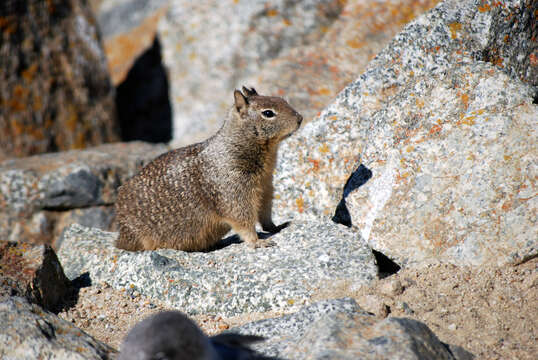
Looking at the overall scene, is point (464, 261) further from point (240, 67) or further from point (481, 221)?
point (240, 67)

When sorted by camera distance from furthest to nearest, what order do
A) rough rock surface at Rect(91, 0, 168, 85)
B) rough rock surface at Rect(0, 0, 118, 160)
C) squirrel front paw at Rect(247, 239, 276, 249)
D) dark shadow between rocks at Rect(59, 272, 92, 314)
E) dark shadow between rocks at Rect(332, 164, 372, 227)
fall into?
1. rough rock surface at Rect(91, 0, 168, 85)
2. rough rock surface at Rect(0, 0, 118, 160)
3. squirrel front paw at Rect(247, 239, 276, 249)
4. dark shadow between rocks at Rect(332, 164, 372, 227)
5. dark shadow between rocks at Rect(59, 272, 92, 314)

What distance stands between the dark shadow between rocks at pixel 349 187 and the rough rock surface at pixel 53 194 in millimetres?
4250

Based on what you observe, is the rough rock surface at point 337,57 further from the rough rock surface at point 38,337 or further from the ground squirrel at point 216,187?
the rough rock surface at point 38,337

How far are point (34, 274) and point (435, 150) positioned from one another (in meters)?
4.30

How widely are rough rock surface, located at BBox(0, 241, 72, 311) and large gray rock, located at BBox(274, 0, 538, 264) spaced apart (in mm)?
2909

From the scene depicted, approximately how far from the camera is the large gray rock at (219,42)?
11719 mm

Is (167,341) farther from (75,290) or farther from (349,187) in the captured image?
(349,187)

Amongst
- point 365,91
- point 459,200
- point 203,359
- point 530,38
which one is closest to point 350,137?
point 365,91

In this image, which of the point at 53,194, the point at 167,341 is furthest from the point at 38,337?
the point at 53,194

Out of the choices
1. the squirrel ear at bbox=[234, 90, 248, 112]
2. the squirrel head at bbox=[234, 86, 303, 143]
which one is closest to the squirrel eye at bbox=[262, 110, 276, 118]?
the squirrel head at bbox=[234, 86, 303, 143]

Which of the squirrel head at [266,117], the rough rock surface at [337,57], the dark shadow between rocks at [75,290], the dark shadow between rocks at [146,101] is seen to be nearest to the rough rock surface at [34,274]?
the dark shadow between rocks at [75,290]

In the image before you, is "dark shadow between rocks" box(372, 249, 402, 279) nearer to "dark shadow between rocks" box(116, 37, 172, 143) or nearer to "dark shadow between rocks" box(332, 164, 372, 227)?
"dark shadow between rocks" box(332, 164, 372, 227)

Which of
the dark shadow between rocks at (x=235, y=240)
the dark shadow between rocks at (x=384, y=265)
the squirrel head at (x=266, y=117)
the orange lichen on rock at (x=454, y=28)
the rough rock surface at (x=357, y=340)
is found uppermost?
the orange lichen on rock at (x=454, y=28)

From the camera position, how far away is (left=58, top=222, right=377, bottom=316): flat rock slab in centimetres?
536
